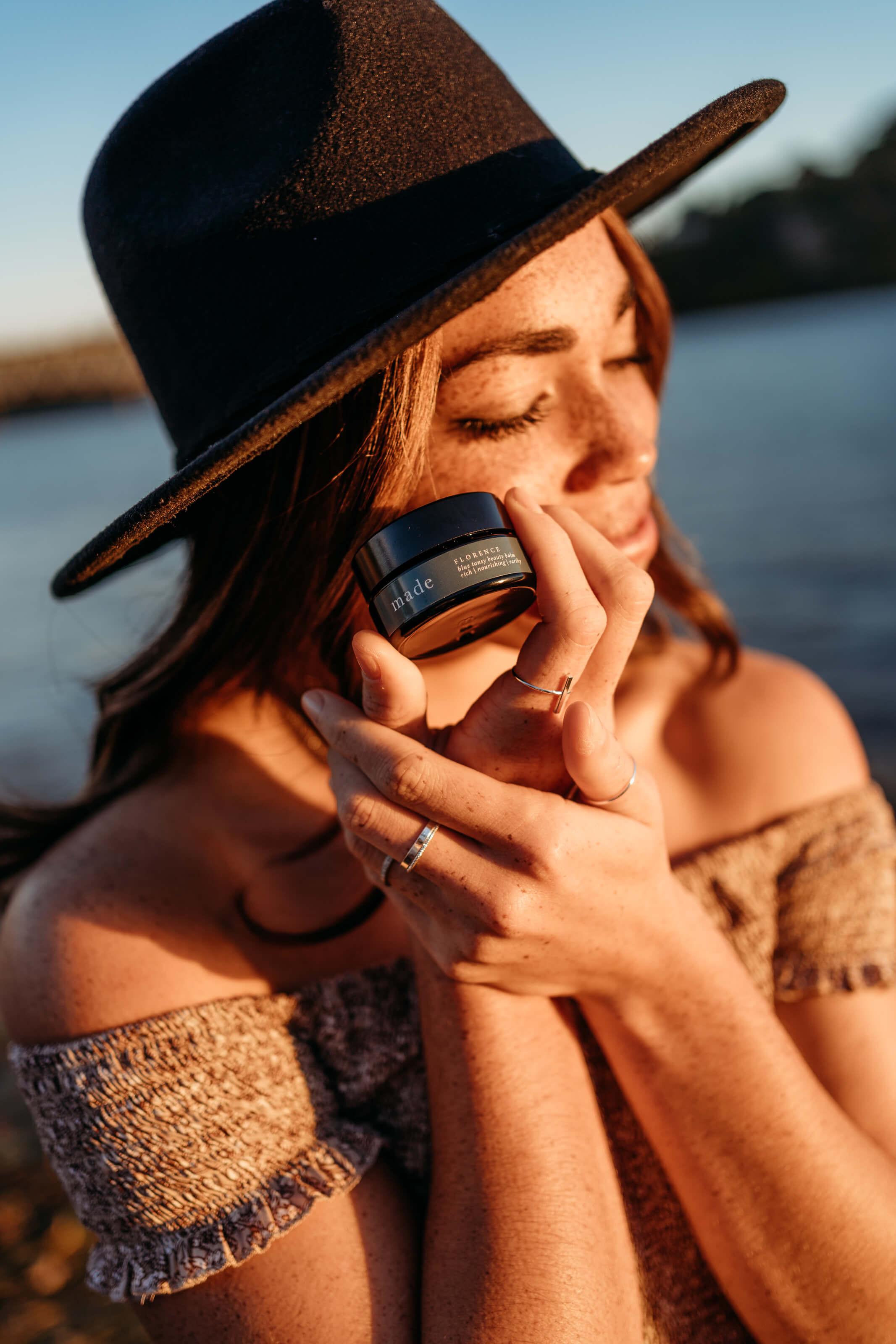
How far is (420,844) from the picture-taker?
119 cm

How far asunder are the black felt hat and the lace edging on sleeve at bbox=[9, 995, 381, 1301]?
2.63 feet

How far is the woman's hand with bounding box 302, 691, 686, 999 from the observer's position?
118cm

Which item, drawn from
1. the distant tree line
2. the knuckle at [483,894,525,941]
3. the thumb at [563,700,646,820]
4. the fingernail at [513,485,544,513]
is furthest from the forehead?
the distant tree line

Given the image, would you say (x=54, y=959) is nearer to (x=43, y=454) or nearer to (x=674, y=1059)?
(x=674, y=1059)

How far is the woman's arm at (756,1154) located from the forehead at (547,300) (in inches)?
37.5

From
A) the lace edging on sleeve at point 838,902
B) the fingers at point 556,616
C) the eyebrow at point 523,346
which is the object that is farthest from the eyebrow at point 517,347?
the lace edging on sleeve at point 838,902

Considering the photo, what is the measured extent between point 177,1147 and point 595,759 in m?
0.90

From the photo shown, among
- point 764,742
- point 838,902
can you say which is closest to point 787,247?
point 764,742

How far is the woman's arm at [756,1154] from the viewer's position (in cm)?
132

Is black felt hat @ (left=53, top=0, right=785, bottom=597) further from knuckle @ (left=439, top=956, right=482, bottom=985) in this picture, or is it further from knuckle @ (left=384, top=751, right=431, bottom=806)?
knuckle @ (left=439, top=956, right=482, bottom=985)

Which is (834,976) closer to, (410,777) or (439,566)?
(410,777)

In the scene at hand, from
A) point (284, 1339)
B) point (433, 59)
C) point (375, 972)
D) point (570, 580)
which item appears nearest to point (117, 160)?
point (433, 59)

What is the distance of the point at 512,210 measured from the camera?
1.24 metres

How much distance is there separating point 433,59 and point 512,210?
1.01 ft
